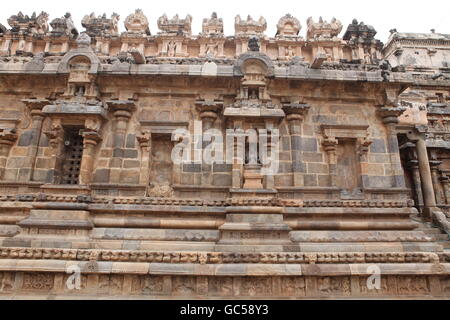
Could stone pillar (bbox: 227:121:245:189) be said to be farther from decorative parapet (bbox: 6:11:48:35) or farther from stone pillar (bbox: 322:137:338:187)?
decorative parapet (bbox: 6:11:48:35)

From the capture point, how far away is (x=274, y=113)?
334 inches

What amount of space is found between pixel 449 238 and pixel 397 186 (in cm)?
271

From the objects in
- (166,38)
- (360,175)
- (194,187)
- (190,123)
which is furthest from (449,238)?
(166,38)

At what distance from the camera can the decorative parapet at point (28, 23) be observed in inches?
579

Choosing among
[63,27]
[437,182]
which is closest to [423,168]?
[437,182]

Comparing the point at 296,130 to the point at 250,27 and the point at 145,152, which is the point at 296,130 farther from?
the point at 250,27

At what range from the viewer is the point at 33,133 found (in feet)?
29.6

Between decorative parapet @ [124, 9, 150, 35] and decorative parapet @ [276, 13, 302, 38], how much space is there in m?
6.28

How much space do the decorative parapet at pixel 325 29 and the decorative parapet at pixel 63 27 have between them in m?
11.3

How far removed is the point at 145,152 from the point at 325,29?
9.89 meters
